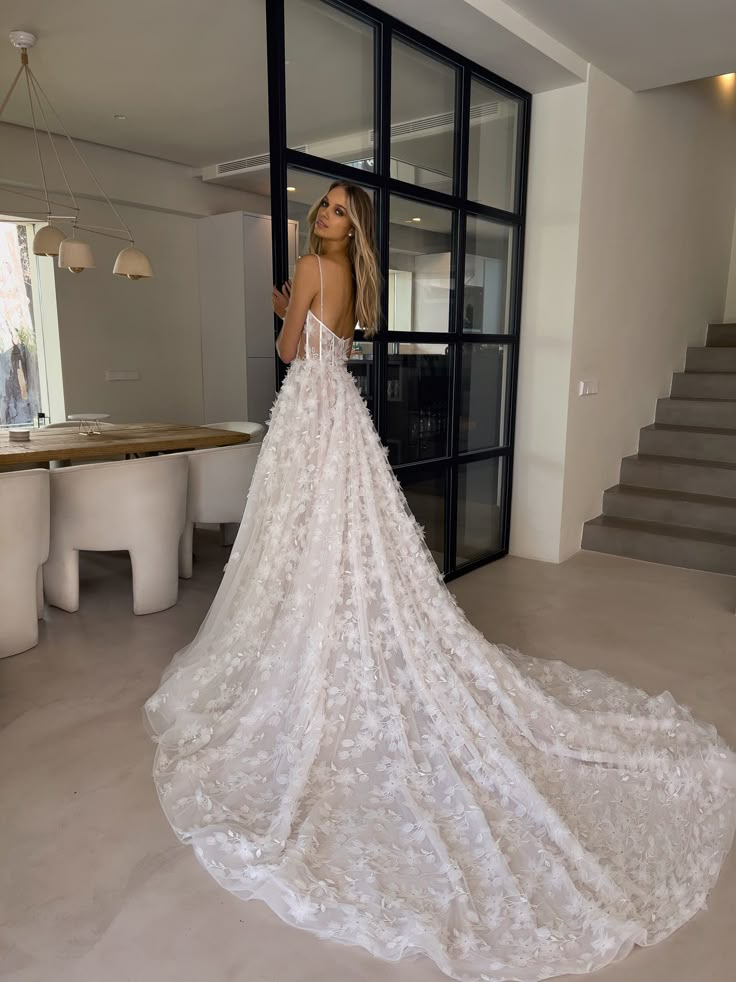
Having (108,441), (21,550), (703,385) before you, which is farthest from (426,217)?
(703,385)

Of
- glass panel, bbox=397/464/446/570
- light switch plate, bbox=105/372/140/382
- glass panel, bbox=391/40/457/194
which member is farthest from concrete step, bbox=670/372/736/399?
light switch plate, bbox=105/372/140/382

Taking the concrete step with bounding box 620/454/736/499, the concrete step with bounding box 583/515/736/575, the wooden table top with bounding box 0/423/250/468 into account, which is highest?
the wooden table top with bounding box 0/423/250/468

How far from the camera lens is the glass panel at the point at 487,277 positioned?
13.0 feet

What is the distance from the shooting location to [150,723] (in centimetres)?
248

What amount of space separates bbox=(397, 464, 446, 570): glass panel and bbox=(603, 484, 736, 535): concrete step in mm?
1484

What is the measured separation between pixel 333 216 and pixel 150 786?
187cm

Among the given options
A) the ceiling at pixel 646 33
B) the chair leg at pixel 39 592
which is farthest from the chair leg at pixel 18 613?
the ceiling at pixel 646 33

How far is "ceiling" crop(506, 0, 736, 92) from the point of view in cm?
320

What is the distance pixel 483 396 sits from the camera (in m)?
4.24

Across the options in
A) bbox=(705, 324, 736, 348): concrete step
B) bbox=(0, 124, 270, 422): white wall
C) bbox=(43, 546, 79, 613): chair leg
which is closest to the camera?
bbox=(43, 546, 79, 613): chair leg

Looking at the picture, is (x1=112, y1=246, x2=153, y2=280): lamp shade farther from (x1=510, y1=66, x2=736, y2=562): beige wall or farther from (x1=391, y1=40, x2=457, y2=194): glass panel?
(x1=510, y1=66, x2=736, y2=562): beige wall

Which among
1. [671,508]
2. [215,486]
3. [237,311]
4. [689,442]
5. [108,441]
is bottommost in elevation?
[671,508]

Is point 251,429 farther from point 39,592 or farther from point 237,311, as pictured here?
point 237,311

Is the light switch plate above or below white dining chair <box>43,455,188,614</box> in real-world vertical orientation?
above
